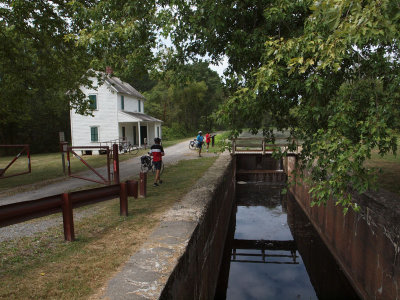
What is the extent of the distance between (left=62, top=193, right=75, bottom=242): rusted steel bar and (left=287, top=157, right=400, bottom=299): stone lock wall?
17.4ft

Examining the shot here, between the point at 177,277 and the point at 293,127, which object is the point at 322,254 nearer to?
the point at 293,127

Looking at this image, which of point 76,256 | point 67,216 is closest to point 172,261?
point 76,256

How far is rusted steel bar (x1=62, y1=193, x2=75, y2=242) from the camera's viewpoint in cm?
423

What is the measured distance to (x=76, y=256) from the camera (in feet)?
12.7

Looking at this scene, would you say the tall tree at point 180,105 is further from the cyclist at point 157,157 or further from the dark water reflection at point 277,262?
the cyclist at point 157,157

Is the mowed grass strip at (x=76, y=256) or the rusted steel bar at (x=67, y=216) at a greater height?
the rusted steel bar at (x=67, y=216)

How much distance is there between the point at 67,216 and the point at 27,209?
2.19ft

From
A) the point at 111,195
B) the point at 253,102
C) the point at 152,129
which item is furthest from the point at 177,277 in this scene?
the point at 152,129

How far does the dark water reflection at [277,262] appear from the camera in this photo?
7.52m

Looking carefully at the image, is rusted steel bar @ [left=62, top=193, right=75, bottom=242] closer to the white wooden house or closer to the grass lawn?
the grass lawn

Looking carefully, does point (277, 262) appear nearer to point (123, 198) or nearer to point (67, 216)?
point (123, 198)

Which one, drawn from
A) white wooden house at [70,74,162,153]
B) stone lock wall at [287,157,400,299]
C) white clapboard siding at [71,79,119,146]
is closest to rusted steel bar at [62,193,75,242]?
stone lock wall at [287,157,400,299]

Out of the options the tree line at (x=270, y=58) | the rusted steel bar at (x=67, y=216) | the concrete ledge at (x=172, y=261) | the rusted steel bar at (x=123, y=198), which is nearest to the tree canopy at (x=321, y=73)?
the tree line at (x=270, y=58)

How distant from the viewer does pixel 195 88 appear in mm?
48125
